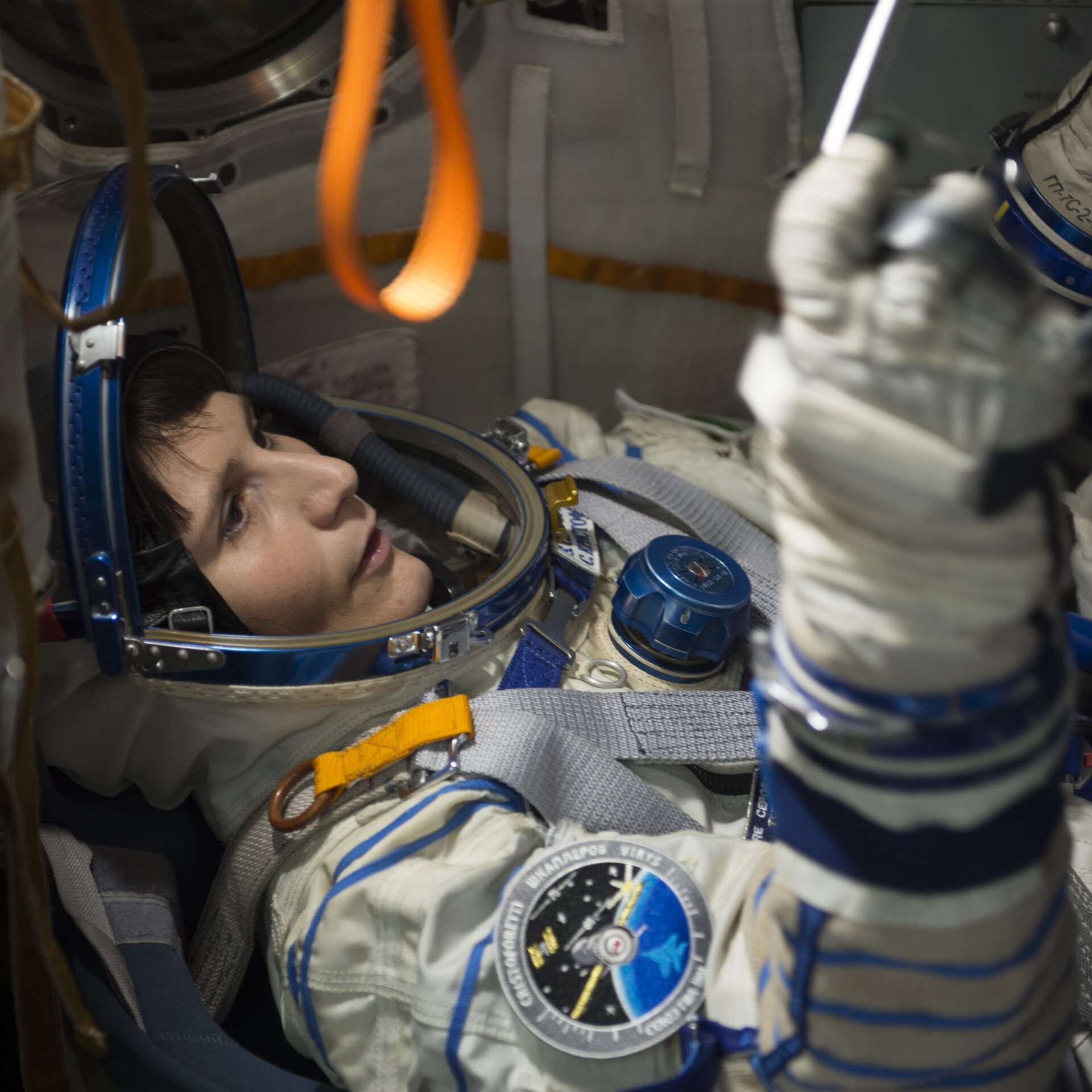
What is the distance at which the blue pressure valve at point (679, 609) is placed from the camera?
100 centimetres

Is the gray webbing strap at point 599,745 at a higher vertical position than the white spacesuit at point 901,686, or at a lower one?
lower

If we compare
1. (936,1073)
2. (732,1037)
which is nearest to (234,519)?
(732,1037)

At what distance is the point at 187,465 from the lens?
3.24ft

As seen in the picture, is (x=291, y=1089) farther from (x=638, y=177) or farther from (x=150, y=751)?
(x=638, y=177)

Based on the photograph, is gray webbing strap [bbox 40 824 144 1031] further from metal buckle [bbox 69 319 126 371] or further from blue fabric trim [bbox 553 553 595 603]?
blue fabric trim [bbox 553 553 595 603]

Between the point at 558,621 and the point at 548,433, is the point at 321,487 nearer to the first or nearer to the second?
the point at 558,621

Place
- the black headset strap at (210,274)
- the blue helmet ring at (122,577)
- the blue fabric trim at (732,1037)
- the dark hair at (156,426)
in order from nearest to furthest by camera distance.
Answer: the blue fabric trim at (732,1037), the blue helmet ring at (122,577), the dark hair at (156,426), the black headset strap at (210,274)

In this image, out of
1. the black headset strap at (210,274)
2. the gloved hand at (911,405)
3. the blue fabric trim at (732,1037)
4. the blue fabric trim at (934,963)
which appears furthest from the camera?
the black headset strap at (210,274)

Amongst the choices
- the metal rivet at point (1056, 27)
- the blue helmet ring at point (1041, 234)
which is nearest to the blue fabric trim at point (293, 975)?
the blue helmet ring at point (1041, 234)

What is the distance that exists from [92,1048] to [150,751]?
0.91 feet

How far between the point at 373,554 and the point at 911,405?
78 cm

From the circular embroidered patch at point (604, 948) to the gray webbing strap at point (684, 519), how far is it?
0.47 meters

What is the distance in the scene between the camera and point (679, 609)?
0.99 meters

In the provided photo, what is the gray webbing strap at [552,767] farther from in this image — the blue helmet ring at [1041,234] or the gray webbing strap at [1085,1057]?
the blue helmet ring at [1041,234]
